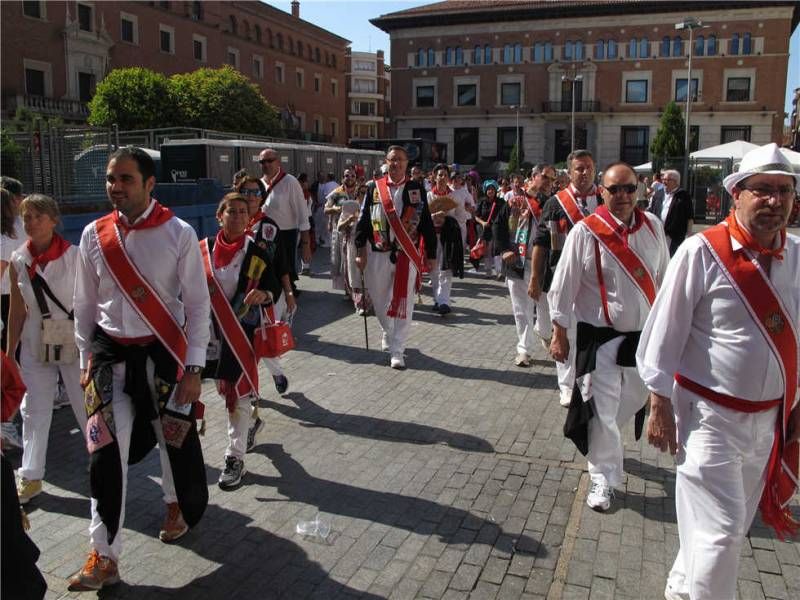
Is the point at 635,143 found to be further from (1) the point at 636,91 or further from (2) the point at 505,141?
(2) the point at 505,141

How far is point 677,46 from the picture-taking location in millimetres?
58688

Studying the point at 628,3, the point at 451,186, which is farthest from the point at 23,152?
the point at 628,3

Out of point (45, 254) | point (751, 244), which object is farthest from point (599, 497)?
point (45, 254)

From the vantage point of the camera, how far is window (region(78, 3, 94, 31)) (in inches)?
1797

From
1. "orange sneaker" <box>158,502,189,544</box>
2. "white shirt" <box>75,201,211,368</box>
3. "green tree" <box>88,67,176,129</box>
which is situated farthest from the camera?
"green tree" <box>88,67,176,129</box>

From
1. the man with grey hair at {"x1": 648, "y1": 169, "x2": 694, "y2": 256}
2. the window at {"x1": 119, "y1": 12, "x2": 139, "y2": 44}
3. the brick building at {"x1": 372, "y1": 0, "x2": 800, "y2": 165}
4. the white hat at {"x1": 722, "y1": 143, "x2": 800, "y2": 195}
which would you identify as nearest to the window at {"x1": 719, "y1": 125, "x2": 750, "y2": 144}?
the brick building at {"x1": 372, "y1": 0, "x2": 800, "y2": 165}

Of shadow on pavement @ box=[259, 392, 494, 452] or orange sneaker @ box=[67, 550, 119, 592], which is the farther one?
shadow on pavement @ box=[259, 392, 494, 452]

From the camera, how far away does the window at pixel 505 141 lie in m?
64.9

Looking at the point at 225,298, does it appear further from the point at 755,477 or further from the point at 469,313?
the point at 469,313

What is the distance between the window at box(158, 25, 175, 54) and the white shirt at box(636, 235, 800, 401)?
185 feet

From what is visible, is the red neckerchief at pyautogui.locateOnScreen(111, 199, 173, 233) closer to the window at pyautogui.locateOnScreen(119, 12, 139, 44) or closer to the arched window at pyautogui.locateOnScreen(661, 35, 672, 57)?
the window at pyautogui.locateOnScreen(119, 12, 139, 44)

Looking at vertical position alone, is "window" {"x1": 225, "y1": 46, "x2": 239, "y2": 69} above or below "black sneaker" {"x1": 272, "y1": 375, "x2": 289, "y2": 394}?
above

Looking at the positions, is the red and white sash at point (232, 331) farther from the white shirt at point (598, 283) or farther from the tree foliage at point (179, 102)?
the tree foliage at point (179, 102)

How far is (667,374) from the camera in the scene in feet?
10.4
